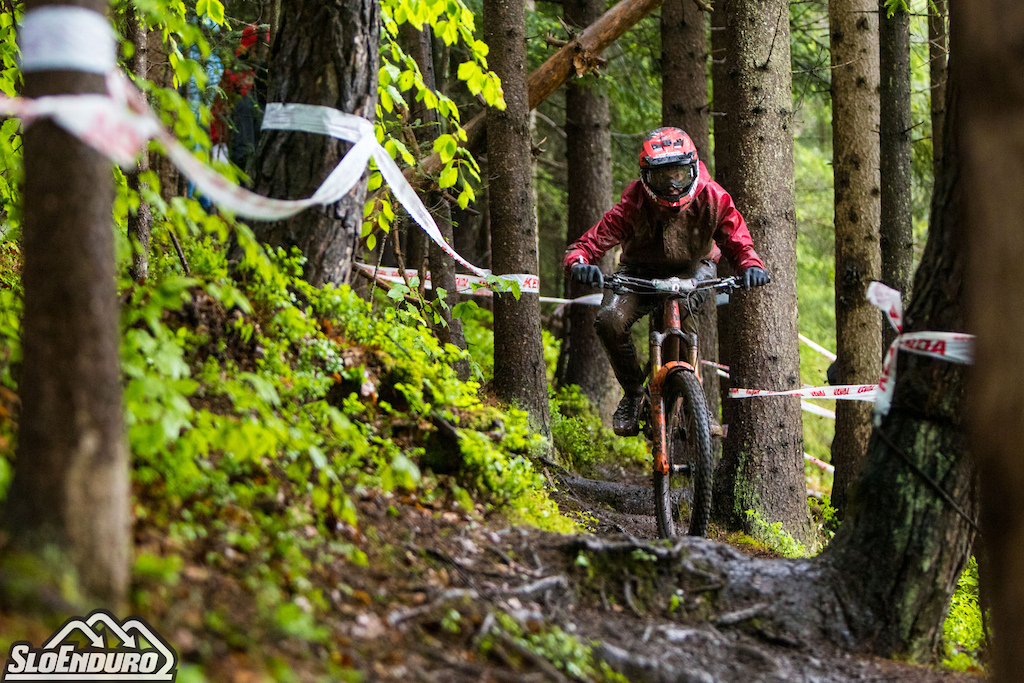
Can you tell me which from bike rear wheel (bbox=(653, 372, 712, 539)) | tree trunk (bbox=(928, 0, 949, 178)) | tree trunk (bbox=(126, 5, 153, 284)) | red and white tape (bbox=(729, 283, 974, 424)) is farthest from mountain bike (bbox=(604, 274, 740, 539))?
tree trunk (bbox=(928, 0, 949, 178))

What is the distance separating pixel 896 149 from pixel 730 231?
390 centimetres

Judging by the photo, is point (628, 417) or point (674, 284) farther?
point (628, 417)

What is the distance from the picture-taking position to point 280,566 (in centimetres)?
301

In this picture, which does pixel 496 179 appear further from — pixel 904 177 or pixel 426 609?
pixel 426 609

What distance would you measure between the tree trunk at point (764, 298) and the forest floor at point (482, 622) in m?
2.44

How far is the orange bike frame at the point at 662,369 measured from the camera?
18.3 feet

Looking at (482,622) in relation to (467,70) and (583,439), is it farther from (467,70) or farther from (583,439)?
(583,439)

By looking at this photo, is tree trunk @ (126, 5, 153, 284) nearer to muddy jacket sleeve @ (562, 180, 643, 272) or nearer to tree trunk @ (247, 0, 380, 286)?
tree trunk @ (247, 0, 380, 286)

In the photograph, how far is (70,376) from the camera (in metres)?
2.45

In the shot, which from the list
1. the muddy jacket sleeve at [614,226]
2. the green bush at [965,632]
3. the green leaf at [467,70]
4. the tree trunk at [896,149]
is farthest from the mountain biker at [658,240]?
the tree trunk at [896,149]

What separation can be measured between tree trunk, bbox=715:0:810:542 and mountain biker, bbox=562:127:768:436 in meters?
0.76

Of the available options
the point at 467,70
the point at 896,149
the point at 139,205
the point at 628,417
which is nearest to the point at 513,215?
the point at 628,417

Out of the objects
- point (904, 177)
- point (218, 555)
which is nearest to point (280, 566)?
point (218, 555)

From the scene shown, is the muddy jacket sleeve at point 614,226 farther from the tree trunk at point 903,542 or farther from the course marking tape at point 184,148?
the tree trunk at point 903,542
